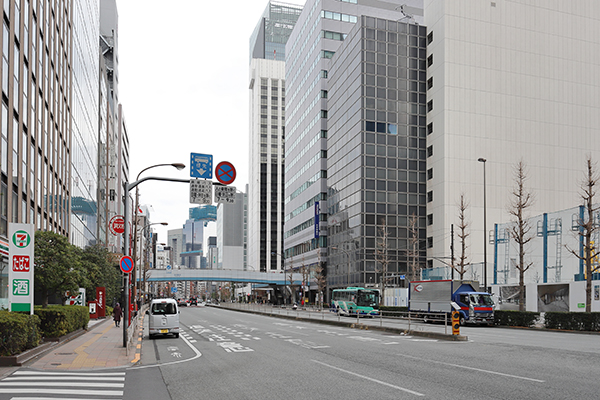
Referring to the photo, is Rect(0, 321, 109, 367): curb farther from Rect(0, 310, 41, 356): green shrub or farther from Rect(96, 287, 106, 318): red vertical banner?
Rect(96, 287, 106, 318): red vertical banner

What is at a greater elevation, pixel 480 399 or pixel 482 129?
pixel 482 129

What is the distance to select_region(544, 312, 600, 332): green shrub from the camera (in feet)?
106

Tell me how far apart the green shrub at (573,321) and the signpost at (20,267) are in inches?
1174

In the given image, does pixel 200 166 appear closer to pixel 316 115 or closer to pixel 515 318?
pixel 515 318

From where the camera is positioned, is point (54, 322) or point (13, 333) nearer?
point (13, 333)

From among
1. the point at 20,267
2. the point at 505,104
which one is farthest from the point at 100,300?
the point at 505,104

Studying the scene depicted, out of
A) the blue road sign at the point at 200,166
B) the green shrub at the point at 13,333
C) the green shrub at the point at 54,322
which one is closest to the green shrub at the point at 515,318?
the blue road sign at the point at 200,166

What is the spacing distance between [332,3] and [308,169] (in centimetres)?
3223

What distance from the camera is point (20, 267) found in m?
19.6

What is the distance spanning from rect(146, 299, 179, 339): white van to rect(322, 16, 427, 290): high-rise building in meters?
52.7

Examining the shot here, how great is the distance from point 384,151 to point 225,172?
66396 mm

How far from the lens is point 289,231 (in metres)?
126

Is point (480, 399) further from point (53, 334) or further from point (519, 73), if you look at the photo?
point (519, 73)

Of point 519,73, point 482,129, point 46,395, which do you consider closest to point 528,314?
point 46,395
